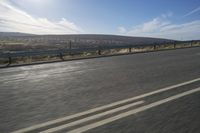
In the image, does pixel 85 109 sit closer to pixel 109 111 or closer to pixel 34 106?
pixel 109 111

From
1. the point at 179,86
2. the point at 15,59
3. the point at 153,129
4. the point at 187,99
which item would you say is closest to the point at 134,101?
the point at 187,99

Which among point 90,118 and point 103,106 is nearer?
point 90,118

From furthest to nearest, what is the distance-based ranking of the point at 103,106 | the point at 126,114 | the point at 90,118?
the point at 103,106 → the point at 126,114 → the point at 90,118

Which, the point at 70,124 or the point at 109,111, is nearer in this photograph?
the point at 70,124

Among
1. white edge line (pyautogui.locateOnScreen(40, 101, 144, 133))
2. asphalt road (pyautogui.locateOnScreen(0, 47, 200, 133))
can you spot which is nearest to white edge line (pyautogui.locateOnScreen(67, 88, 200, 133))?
asphalt road (pyautogui.locateOnScreen(0, 47, 200, 133))

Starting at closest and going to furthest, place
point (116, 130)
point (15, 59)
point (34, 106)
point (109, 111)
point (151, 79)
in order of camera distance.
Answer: point (116, 130) → point (109, 111) → point (34, 106) → point (151, 79) → point (15, 59)

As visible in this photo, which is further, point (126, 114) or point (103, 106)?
point (103, 106)

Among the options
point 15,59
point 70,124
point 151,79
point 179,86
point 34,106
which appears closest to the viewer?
point 70,124

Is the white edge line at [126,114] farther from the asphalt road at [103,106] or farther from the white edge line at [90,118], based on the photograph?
the white edge line at [90,118]

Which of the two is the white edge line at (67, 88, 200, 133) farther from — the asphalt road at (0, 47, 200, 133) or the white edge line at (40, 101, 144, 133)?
the white edge line at (40, 101, 144, 133)

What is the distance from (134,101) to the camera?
6164 mm

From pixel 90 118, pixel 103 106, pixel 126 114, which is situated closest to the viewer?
pixel 90 118

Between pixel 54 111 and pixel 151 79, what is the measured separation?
486 cm

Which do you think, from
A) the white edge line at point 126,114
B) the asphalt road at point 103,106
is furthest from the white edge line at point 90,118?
the white edge line at point 126,114
